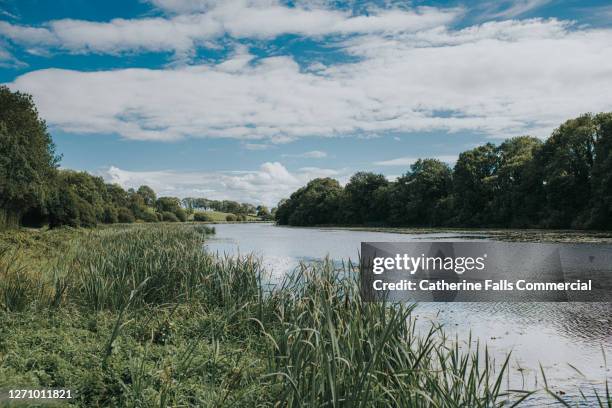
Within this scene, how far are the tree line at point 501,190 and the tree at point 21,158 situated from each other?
38.7 m

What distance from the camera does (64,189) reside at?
42.7m

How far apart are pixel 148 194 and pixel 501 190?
9149 centimetres

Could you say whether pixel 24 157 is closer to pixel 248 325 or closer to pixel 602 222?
pixel 248 325

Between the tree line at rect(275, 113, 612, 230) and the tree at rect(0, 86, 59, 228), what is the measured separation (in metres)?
38.7

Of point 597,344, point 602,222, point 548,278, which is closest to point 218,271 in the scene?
point 597,344

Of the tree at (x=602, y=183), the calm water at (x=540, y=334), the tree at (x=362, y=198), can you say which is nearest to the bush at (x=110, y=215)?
the tree at (x=362, y=198)

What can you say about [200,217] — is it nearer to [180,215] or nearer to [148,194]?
[180,215]

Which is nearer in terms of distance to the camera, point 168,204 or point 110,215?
point 110,215

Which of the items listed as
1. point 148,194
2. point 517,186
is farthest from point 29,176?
point 148,194

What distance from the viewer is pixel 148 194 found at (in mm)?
122750

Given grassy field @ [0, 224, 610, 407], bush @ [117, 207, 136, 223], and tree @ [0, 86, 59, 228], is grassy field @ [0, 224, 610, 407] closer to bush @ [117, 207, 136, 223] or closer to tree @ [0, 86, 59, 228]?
tree @ [0, 86, 59, 228]

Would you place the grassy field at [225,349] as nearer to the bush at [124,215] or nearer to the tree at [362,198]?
the tree at [362,198]

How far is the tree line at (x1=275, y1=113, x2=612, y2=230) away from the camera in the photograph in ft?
131

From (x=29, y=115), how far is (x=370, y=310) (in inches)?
1495
